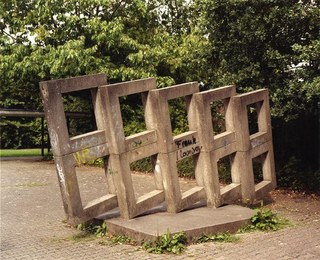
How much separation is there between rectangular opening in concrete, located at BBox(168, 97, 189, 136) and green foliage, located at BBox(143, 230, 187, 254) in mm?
5995

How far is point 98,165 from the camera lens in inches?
509

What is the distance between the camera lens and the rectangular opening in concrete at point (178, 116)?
1231 cm

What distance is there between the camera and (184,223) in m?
6.71

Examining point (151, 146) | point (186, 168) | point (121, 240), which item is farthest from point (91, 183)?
point (121, 240)

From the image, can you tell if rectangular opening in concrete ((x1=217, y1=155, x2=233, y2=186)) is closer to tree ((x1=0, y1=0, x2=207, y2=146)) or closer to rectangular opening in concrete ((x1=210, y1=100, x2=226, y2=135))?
rectangular opening in concrete ((x1=210, y1=100, x2=226, y2=135))

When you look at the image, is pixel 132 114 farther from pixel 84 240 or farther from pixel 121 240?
pixel 121 240

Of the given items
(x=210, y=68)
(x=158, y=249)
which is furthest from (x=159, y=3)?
(x=158, y=249)

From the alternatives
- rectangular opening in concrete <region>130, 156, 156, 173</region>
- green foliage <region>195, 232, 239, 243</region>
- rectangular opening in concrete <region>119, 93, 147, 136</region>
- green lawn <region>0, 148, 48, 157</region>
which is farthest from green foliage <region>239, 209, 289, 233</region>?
green lawn <region>0, 148, 48, 157</region>

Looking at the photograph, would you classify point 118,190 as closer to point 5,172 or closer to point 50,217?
point 50,217

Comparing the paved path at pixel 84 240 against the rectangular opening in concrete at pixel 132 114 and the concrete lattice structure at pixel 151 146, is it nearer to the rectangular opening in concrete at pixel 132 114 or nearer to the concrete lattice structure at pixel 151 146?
the concrete lattice structure at pixel 151 146

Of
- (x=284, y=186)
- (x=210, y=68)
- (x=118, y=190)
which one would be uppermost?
(x=210, y=68)

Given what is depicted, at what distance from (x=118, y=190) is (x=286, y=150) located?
17.8 ft

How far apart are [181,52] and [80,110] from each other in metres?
3.41

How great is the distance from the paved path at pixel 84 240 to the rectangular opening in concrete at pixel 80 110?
3.75 meters
